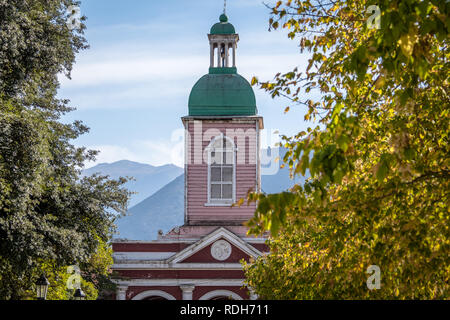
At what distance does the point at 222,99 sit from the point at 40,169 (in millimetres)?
→ 12158

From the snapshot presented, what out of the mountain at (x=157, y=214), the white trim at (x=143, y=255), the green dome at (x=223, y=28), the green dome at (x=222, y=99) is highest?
the mountain at (x=157, y=214)

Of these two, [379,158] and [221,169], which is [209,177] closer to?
[221,169]

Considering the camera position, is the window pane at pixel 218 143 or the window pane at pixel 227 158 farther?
the window pane at pixel 227 158

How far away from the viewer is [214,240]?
28.6m

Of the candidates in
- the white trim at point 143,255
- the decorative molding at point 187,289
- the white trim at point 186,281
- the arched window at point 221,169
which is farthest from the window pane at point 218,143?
the decorative molding at point 187,289

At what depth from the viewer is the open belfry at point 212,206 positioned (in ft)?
93.5

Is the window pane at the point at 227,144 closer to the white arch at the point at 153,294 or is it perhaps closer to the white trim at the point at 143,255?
the white trim at the point at 143,255

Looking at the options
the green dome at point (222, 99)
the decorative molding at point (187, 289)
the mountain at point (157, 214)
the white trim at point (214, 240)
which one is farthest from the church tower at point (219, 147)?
the mountain at point (157, 214)

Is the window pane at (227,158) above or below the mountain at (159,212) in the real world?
below

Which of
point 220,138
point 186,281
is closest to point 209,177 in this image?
point 220,138

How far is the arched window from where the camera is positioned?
Result: 30266 mm

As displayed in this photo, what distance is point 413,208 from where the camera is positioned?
8484 mm

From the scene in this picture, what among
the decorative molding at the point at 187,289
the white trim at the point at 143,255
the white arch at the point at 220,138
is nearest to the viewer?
the decorative molding at the point at 187,289

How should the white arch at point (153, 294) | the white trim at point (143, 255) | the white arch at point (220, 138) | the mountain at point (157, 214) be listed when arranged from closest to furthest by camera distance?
the white arch at point (153, 294) < the white trim at point (143, 255) < the white arch at point (220, 138) < the mountain at point (157, 214)
